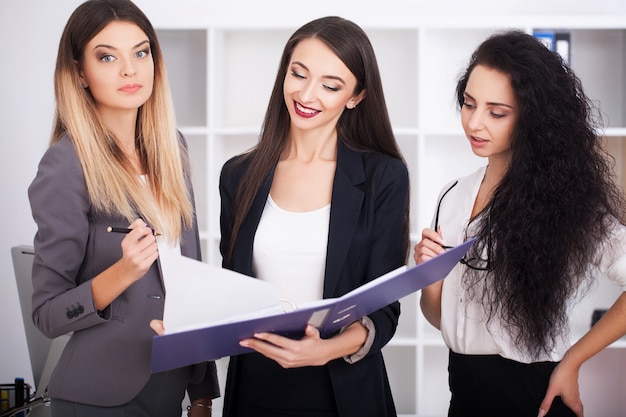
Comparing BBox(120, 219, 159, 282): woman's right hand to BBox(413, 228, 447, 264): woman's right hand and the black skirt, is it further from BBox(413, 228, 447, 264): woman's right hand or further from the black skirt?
BBox(413, 228, 447, 264): woman's right hand

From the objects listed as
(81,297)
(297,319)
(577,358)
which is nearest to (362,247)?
(297,319)

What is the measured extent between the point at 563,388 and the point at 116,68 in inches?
54.9

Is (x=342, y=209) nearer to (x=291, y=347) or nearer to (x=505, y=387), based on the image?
(x=291, y=347)

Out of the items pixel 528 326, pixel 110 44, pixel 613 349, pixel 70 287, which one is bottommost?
pixel 613 349

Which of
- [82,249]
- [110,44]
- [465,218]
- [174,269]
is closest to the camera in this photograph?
[174,269]

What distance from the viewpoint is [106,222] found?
1.86 meters

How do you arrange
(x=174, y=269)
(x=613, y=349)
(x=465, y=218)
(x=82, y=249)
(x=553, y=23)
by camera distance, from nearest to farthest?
(x=174, y=269)
(x=82, y=249)
(x=465, y=218)
(x=553, y=23)
(x=613, y=349)

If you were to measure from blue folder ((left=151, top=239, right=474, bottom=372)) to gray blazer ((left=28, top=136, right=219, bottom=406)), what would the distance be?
0.83ft

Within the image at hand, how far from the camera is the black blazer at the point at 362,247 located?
6.56 ft

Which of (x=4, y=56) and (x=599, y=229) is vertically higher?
(x=4, y=56)

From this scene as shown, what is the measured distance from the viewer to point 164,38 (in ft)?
13.3

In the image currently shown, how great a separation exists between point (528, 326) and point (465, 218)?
0.34 metres

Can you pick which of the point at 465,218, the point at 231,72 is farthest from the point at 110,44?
the point at 231,72

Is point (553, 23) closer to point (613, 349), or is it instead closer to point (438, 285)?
point (613, 349)
